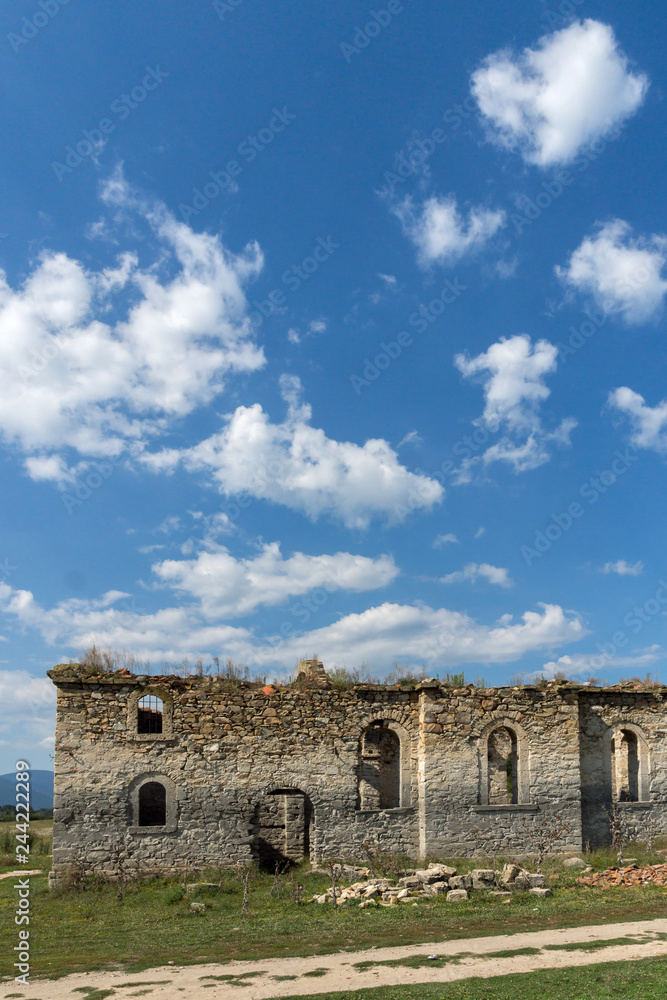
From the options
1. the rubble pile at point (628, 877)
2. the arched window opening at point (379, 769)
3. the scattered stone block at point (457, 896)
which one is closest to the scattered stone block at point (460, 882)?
the scattered stone block at point (457, 896)

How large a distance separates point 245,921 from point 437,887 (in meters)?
3.91

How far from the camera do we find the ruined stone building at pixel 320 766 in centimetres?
1642

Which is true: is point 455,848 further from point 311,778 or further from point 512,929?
point 512,929

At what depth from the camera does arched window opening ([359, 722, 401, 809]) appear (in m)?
19.1

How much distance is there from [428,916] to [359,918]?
4.08 feet

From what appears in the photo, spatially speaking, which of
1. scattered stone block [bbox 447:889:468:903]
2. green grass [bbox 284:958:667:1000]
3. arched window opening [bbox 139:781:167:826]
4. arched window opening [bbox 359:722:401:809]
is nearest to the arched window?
arched window opening [bbox 359:722:401:809]

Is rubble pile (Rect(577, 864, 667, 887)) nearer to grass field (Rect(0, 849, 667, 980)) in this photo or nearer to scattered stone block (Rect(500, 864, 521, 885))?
grass field (Rect(0, 849, 667, 980))

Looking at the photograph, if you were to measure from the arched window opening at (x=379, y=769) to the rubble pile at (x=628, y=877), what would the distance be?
5.69 meters

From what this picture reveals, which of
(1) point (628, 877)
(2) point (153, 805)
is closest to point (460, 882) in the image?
(1) point (628, 877)

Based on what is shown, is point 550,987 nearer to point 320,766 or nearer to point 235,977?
point 235,977

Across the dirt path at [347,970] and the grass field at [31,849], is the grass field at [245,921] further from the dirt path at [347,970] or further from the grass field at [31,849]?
the grass field at [31,849]

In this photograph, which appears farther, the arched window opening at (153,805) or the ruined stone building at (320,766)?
the arched window opening at (153,805)

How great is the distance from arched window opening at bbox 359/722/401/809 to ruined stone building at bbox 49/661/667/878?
0.04 m

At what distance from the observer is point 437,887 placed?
14016 millimetres
